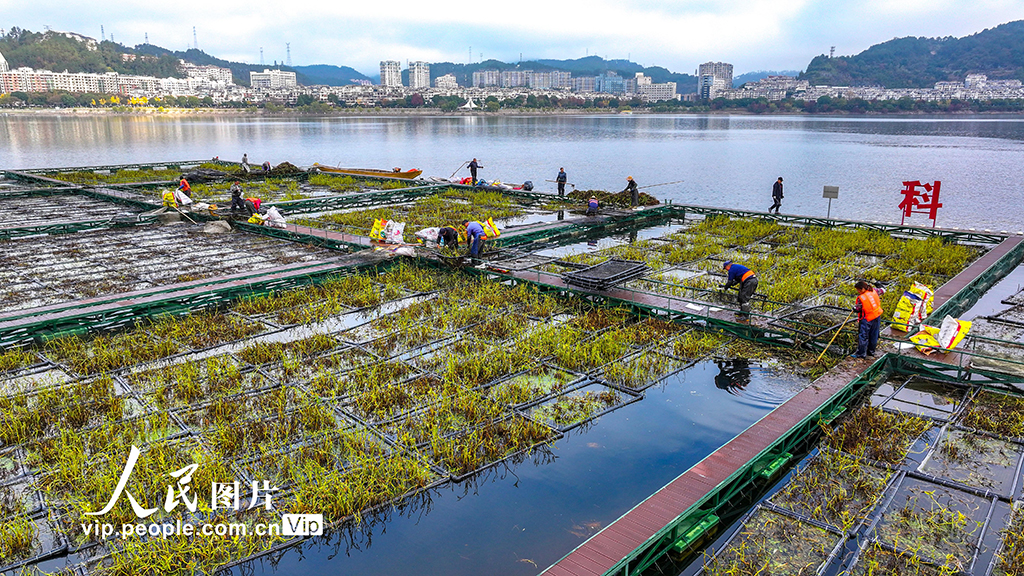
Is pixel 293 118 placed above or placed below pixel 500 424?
above

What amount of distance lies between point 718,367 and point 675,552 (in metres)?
5.68

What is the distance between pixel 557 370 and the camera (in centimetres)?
1178

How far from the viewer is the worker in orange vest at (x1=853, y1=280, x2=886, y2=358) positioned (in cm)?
1097

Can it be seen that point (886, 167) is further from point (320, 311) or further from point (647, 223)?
point (320, 311)

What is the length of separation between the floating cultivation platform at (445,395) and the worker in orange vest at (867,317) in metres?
0.41

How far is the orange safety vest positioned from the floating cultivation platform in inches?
35.8

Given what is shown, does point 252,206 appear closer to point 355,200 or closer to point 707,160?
point 355,200

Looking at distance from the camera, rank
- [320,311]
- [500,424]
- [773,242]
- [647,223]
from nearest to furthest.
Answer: [500,424] < [320,311] < [773,242] < [647,223]

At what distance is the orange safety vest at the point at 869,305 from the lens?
36.0 feet

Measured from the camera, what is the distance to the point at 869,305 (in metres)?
11.1

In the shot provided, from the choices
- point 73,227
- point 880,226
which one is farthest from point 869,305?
point 73,227

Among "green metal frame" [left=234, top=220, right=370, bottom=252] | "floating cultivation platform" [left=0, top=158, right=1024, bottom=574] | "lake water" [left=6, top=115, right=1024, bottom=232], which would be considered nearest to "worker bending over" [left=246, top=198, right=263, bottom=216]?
"green metal frame" [left=234, top=220, right=370, bottom=252]

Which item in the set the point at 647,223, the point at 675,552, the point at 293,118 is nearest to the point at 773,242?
the point at 647,223

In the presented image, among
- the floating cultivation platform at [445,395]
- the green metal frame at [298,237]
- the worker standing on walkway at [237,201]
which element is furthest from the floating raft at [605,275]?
the worker standing on walkway at [237,201]
